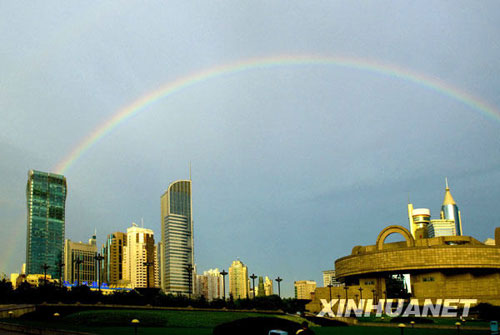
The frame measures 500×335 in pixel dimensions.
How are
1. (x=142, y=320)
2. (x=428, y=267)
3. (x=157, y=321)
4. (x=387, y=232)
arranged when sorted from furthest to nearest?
(x=387, y=232), (x=428, y=267), (x=157, y=321), (x=142, y=320)

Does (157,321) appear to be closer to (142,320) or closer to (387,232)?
(142,320)

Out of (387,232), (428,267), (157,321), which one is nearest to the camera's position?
(157,321)

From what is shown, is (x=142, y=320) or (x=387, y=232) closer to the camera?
(x=142, y=320)

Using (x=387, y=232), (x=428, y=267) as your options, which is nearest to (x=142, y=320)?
(x=428, y=267)

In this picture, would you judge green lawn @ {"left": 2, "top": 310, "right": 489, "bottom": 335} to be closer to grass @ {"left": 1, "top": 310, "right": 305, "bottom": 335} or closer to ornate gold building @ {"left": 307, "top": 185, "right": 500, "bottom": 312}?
grass @ {"left": 1, "top": 310, "right": 305, "bottom": 335}

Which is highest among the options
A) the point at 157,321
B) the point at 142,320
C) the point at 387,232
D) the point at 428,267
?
the point at 387,232

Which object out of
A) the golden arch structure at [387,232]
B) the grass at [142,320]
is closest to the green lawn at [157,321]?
the grass at [142,320]

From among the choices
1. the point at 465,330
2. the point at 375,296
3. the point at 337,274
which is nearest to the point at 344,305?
the point at 375,296

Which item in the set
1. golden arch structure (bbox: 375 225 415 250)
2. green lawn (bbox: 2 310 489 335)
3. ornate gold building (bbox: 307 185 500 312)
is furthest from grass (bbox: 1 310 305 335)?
golden arch structure (bbox: 375 225 415 250)

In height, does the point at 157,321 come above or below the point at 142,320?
below

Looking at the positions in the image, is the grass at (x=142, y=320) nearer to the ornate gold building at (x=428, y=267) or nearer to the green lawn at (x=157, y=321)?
the green lawn at (x=157, y=321)

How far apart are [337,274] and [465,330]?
89.8m

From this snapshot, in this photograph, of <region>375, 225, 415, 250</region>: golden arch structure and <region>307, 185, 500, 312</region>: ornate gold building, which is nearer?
<region>307, 185, 500, 312</region>: ornate gold building

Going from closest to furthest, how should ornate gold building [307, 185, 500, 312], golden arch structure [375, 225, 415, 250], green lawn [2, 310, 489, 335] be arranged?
green lawn [2, 310, 489, 335]
ornate gold building [307, 185, 500, 312]
golden arch structure [375, 225, 415, 250]
